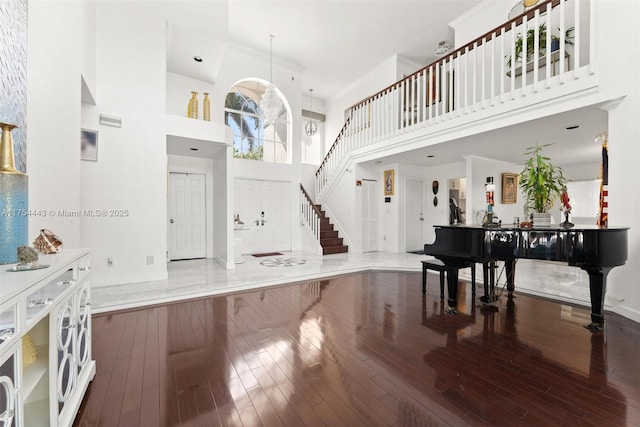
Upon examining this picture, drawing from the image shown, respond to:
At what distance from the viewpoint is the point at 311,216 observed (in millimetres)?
7645

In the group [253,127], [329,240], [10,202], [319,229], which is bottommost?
[329,240]

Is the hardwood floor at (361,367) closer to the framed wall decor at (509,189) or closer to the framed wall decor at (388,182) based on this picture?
the framed wall decor at (509,189)

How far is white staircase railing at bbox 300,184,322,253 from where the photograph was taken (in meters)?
7.31

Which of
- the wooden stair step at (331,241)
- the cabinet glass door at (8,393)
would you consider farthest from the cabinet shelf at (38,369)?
the wooden stair step at (331,241)

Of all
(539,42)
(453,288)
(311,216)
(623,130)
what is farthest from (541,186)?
(311,216)

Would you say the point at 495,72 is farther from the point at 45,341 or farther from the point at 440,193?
the point at 45,341

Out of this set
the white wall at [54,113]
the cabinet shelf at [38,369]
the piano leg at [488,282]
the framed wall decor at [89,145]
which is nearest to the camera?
the cabinet shelf at [38,369]

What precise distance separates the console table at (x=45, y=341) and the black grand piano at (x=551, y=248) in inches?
136

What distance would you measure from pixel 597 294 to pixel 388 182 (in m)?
5.35

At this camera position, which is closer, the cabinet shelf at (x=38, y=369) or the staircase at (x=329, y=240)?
the cabinet shelf at (x=38, y=369)

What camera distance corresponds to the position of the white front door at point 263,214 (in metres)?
7.46

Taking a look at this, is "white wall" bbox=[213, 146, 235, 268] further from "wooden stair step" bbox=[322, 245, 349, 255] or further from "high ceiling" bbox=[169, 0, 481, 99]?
"wooden stair step" bbox=[322, 245, 349, 255]

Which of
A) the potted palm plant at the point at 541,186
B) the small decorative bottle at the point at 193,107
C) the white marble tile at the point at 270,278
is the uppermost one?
the small decorative bottle at the point at 193,107

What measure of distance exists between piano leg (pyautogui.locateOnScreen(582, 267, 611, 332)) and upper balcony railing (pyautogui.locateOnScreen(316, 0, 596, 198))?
2.39 m
